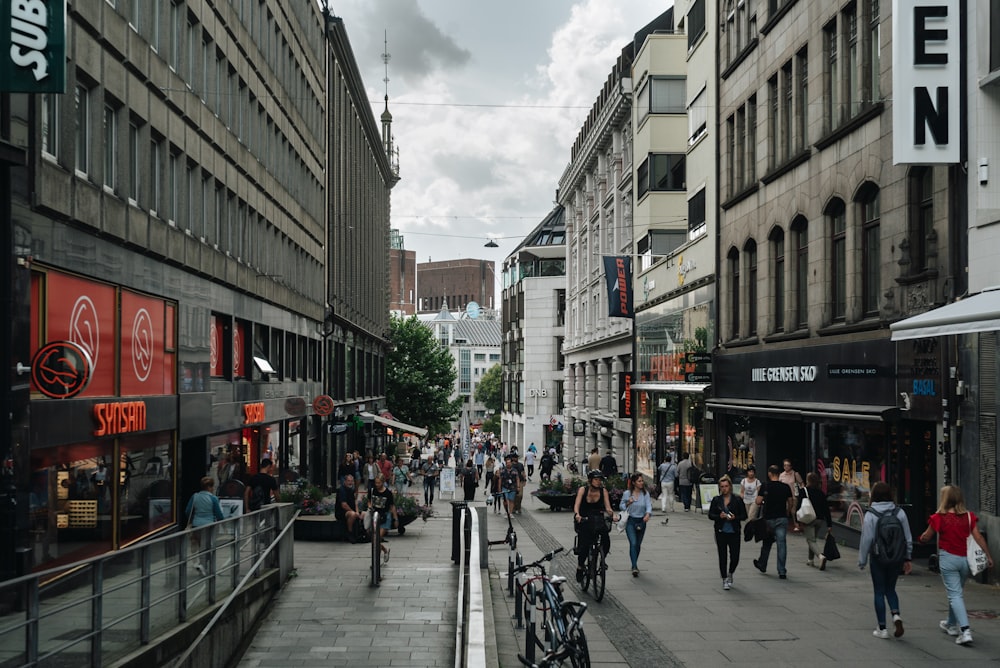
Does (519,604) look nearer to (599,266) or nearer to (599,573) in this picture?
(599,573)

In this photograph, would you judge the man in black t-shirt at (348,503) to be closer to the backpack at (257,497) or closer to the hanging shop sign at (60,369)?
the backpack at (257,497)

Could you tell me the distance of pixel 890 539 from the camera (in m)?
12.2

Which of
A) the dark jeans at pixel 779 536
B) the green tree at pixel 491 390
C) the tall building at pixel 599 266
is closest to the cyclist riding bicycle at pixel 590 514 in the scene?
the dark jeans at pixel 779 536

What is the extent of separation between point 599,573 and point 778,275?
14.6 metres

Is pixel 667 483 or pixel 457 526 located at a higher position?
pixel 457 526

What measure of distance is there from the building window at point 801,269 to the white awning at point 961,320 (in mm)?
9149

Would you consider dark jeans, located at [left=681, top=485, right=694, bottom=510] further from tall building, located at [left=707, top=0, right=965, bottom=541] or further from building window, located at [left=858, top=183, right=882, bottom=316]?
building window, located at [left=858, top=183, right=882, bottom=316]

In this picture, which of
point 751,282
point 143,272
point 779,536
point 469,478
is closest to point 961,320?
point 779,536

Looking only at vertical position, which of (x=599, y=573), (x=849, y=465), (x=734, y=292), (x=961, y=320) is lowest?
(x=599, y=573)

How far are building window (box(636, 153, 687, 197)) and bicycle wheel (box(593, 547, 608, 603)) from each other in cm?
2732

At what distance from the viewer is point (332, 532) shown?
22844 millimetres

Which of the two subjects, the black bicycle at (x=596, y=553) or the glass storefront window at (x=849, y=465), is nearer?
the black bicycle at (x=596, y=553)

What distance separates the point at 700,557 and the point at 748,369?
9.63 m

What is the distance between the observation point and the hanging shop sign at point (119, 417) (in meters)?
17.0
